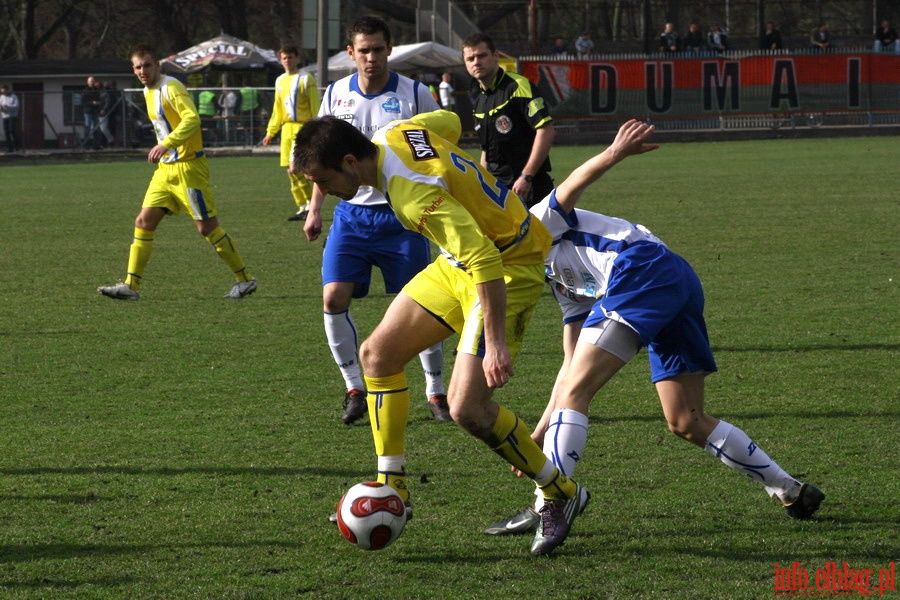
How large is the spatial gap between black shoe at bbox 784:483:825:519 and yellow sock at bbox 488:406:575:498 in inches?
36.4

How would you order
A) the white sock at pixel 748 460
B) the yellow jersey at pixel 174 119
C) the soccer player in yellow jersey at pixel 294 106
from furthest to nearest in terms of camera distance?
the soccer player in yellow jersey at pixel 294 106, the yellow jersey at pixel 174 119, the white sock at pixel 748 460

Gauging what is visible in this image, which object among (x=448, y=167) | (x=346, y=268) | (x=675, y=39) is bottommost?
(x=346, y=268)

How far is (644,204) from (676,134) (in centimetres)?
1741

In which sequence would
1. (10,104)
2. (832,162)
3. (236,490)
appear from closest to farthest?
(236,490), (832,162), (10,104)

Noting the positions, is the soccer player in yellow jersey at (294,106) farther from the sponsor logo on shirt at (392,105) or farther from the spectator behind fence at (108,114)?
the spectator behind fence at (108,114)

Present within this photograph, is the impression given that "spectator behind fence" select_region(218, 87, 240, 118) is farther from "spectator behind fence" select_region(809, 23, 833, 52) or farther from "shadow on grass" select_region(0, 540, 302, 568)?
"shadow on grass" select_region(0, 540, 302, 568)

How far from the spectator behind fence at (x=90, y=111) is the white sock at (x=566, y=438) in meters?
32.1

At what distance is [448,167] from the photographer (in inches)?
179

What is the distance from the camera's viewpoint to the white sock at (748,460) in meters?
4.83

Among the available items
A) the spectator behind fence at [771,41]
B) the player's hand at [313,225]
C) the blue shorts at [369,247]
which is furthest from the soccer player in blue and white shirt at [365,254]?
the spectator behind fence at [771,41]

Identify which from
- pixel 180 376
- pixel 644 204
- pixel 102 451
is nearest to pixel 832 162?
pixel 644 204

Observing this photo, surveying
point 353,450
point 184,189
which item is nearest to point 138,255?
point 184,189

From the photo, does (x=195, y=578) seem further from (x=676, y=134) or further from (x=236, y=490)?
(x=676, y=134)

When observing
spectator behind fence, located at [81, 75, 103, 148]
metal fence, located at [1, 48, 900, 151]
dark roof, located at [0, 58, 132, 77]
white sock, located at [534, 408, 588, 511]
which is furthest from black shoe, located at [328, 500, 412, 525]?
dark roof, located at [0, 58, 132, 77]
